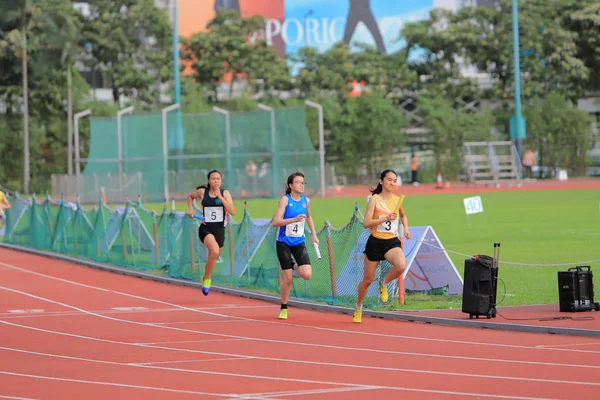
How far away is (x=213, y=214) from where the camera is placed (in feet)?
63.3

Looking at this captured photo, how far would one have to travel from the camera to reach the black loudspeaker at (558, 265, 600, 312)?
16.1m

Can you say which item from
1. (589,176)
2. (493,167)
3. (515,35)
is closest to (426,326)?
(493,167)

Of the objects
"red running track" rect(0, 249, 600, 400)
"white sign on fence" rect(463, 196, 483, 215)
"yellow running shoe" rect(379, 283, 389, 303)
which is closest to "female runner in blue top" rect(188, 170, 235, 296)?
"red running track" rect(0, 249, 600, 400)

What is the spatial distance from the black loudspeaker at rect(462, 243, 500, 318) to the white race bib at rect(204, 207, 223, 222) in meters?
Answer: 4.71

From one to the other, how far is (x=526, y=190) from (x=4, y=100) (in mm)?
31607

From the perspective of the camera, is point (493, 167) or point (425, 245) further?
point (493, 167)

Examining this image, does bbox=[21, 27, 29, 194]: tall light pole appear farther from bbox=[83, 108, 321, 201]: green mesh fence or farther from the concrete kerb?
the concrete kerb

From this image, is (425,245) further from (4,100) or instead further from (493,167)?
(4,100)

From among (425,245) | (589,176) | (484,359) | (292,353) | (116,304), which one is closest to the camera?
(484,359)

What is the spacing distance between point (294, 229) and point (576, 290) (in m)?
3.74

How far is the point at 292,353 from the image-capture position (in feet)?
44.2

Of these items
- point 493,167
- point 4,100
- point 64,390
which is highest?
point 4,100

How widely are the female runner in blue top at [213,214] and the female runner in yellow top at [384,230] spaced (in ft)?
11.3

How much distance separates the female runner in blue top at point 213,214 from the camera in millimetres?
19016
